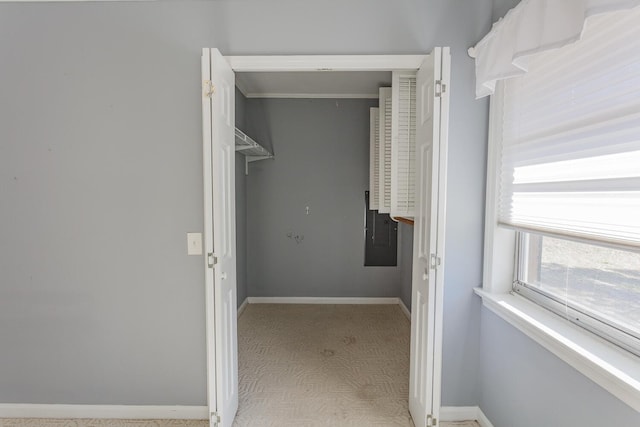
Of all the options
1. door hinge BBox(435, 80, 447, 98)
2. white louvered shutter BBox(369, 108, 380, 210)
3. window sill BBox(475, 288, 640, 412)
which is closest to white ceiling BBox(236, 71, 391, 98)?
white louvered shutter BBox(369, 108, 380, 210)

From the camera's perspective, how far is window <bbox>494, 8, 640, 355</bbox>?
100cm

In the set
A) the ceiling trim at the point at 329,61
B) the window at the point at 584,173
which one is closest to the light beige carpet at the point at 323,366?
the window at the point at 584,173

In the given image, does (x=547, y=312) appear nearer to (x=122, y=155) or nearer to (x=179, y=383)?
(x=179, y=383)

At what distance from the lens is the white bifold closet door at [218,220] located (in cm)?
155

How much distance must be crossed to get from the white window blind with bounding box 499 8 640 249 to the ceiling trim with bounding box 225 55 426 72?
585mm

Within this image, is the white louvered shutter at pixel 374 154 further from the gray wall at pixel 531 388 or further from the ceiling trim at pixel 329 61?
the gray wall at pixel 531 388

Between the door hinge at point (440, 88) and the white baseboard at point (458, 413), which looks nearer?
the door hinge at point (440, 88)

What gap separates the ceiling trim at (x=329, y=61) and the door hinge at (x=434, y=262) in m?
1.06

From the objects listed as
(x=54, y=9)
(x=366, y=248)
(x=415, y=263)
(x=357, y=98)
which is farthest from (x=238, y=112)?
(x=415, y=263)

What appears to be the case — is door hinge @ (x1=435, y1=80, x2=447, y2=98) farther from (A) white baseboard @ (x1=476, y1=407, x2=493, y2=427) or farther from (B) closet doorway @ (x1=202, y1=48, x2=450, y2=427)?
(A) white baseboard @ (x1=476, y1=407, x2=493, y2=427)

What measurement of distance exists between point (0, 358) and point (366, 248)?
3235 mm

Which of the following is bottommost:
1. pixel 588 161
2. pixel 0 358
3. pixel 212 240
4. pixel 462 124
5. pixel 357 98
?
pixel 0 358

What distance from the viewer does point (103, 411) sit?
6.23 feet

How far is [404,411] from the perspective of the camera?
6.45ft
